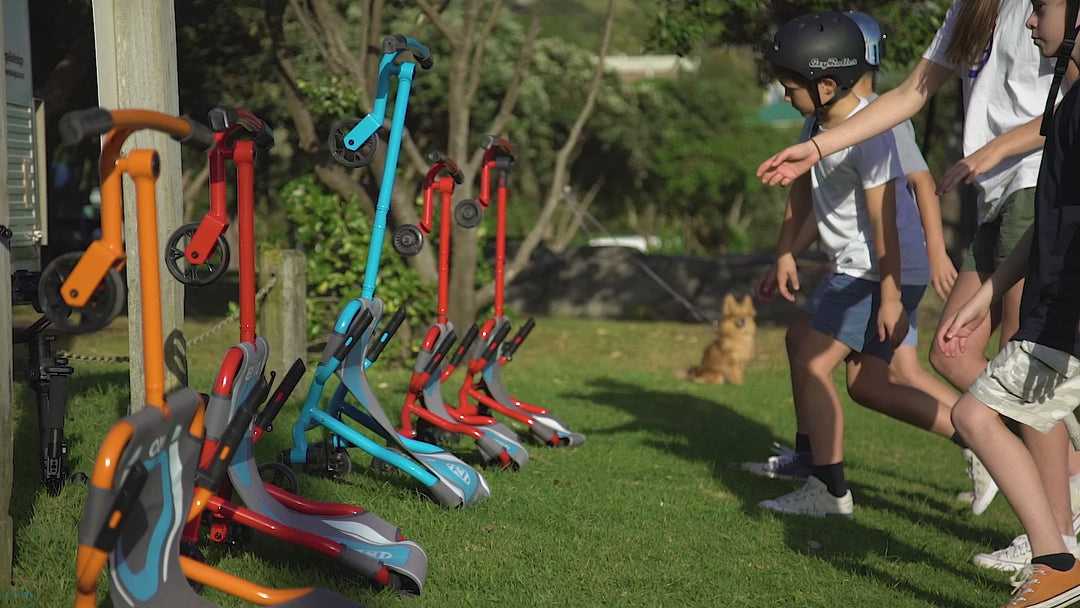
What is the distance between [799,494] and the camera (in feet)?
16.1

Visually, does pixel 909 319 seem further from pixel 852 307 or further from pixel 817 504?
pixel 817 504

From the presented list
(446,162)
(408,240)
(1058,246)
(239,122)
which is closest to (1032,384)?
(1058,246)

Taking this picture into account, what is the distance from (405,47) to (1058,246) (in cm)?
248

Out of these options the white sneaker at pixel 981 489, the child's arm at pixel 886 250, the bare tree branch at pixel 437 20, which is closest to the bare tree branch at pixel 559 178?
the bare tree branch at pixel 437 20

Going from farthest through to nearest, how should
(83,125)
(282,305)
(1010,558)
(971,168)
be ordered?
(282,305) → (1010,558) → (971,168) → (83,125)

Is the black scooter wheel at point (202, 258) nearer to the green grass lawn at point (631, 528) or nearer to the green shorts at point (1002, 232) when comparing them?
the green grass lawn at point (631, 528)

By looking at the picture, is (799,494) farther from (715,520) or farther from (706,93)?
(706,93)

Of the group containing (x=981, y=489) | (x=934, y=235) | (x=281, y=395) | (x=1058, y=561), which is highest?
(x=934, y=235)

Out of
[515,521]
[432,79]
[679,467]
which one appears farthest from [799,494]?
[432,79]

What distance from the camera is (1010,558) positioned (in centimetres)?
421

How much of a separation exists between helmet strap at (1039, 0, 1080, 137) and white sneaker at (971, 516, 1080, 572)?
152cm

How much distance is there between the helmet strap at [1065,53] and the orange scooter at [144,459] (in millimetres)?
2487

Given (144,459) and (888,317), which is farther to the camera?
(888,317)

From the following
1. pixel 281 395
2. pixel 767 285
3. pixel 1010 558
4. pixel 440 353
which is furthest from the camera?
pixel 767 285
